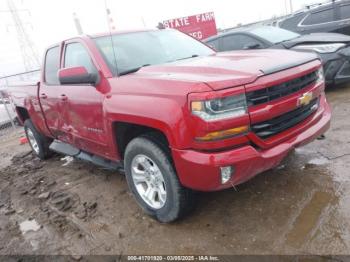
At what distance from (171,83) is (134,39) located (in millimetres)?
1472

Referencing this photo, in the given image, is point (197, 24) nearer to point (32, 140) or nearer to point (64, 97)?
point (32, 140)

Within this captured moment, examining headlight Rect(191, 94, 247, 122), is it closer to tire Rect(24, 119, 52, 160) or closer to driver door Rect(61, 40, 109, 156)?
driver door Rect(61, 40, 109, 156)

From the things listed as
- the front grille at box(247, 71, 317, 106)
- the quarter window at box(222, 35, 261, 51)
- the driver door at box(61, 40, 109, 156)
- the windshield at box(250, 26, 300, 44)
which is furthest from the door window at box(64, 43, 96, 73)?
the windshield at box(250, 26, 300, 44)

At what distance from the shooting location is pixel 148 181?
3.34 m

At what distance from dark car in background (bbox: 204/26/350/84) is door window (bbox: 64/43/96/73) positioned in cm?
291

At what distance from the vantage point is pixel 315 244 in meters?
2.64

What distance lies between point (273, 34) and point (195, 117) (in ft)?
18.0

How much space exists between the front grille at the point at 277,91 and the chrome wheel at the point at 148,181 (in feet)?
3.46

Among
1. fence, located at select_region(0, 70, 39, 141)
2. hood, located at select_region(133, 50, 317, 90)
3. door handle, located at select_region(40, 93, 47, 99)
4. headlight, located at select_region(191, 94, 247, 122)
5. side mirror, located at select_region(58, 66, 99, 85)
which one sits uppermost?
side mirror, located at select_region(58, 66, 99, 85)

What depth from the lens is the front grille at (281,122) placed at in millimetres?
2766

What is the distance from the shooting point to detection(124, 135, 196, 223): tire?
9.76 ft

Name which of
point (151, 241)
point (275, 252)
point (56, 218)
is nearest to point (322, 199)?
point (275, 252)

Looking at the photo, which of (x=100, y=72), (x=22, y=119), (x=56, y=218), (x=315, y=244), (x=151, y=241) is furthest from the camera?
(x=22, y=119)

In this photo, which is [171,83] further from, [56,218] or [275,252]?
[56,218]
